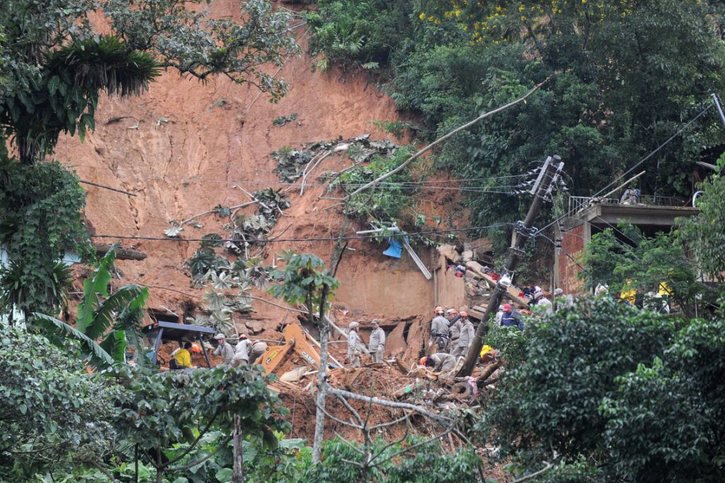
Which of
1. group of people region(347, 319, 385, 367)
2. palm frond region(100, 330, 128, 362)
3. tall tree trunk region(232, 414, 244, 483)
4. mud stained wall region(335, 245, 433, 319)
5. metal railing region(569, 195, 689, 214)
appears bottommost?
mud stained wall region(335, 245, 433, 319)

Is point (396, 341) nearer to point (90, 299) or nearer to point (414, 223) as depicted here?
point (414, 223)

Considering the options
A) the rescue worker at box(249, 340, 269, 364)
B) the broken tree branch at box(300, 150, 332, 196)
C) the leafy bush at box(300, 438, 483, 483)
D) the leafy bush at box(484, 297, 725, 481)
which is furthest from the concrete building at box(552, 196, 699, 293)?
the leafy bush at box(300, 438, 483, 483)

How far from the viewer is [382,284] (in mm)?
31453

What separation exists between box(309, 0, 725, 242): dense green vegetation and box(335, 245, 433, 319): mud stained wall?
2353mm

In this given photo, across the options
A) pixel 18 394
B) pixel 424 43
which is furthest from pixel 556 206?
pixel 18 394

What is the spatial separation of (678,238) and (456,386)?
5.11 metres

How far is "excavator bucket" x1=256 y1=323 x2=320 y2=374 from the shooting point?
23359 millimetres

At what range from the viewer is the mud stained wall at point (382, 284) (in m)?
31.0

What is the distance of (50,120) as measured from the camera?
736 inches

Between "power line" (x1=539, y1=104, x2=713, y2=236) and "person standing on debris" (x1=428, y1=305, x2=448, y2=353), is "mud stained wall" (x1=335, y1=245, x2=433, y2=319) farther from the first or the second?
"person standing on debris" (x1=428, y1=305, x2=448, y2=353)

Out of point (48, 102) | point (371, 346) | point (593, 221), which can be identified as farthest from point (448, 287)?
point (48, 102)

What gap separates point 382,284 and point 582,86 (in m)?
7.48

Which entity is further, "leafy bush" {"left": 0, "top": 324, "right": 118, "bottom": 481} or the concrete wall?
the concrete wall

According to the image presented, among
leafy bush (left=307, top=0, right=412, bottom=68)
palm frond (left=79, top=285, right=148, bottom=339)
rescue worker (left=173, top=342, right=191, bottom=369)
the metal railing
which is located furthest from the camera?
leafy bush (left=307, top=0, right=412, bottom=68)
